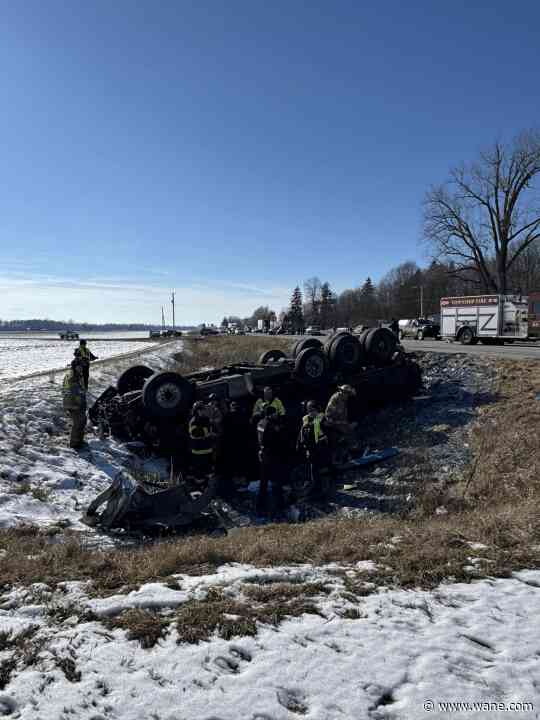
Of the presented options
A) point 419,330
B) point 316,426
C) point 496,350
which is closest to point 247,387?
point 316,426

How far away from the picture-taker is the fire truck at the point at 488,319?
2295 centimetres

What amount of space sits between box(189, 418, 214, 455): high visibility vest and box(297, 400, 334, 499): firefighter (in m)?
1.60

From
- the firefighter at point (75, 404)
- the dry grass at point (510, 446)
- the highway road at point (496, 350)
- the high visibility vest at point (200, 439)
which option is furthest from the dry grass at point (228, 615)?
the highway road at point (496, 350)

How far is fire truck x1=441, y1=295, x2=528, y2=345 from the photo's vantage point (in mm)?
22953

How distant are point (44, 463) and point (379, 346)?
310 inches

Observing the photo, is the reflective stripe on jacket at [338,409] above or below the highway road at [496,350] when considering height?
below

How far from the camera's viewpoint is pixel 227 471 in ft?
30.8

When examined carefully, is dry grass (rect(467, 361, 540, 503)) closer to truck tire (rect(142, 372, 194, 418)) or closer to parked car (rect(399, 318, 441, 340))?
truck tire (rect(142, 372, 194, 418))

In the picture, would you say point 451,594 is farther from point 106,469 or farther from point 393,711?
point 106,469

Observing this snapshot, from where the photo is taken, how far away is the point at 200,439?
8227 mm

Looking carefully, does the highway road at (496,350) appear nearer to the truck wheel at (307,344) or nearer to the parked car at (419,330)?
the truck wheel at (307,344)

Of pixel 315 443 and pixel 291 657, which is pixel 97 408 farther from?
pixel 291 657

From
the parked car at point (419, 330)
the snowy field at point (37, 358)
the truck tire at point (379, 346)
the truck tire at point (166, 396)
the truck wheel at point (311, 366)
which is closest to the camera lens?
the truck tire at point (166, 396)

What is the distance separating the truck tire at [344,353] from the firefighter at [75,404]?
546 centimetres
